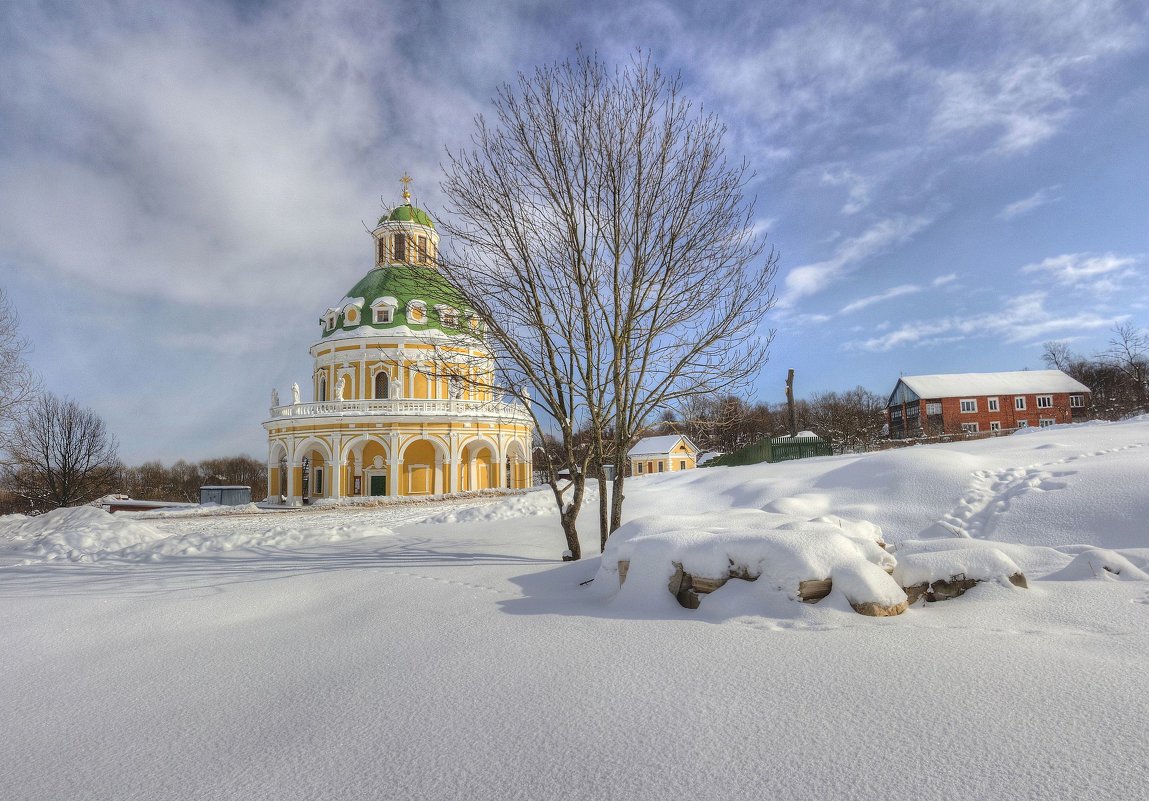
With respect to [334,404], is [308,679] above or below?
below

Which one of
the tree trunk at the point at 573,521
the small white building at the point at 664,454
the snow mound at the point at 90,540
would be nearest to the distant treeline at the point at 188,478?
the small white building at the point at 664,454

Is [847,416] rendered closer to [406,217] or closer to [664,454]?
[664,454]

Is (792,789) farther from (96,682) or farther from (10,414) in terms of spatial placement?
(10,414)

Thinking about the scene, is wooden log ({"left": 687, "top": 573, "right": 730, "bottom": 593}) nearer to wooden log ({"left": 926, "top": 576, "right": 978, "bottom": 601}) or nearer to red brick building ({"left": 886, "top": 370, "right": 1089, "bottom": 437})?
wooden log ({"left": 926, "top": 576, "right": 978, "bottom": 601})

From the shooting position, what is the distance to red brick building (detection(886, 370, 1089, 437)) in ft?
173

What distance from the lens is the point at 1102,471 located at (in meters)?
9.99

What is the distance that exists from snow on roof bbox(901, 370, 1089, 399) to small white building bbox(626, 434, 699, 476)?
71.0ft

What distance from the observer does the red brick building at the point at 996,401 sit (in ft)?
173

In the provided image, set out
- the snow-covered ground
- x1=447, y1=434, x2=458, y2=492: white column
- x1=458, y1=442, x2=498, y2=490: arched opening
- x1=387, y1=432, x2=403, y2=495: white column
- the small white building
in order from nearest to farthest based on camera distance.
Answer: the snow-covered ground → x1=387, y1=432, x2=403, y2=495: white column → x1=447, y1=434, x2=458, y2=492: white column → x1=458, y1=442, x2=498, y2=490: arched opening → the small white building

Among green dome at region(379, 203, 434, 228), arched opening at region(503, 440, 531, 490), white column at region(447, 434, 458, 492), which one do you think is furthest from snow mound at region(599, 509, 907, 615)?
arched opening at region(503, 440, 531, 490)

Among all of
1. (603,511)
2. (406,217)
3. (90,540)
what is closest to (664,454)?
(406,217)

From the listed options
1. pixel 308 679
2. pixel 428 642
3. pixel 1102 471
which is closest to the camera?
pixel 308 679

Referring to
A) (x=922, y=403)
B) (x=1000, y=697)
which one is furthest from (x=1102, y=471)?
(x=922, y=403)

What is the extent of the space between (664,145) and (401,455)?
29.5 meters
